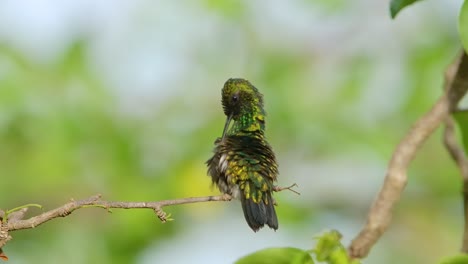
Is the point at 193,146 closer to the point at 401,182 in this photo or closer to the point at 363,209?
the point at 363,209

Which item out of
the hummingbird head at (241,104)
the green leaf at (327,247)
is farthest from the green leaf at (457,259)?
the hummingbird head at (241,104)

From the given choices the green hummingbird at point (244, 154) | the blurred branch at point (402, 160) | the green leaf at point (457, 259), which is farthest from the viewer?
the blurred branch at point (402, 160)

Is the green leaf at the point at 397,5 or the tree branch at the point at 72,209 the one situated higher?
the green leaf at the point at 397,5

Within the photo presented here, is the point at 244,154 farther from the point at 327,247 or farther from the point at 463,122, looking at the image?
the point at 463,122

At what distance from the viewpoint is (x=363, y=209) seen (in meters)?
7.04

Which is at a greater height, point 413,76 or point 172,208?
point 413,76

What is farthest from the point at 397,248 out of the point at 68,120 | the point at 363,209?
the point at 68,120

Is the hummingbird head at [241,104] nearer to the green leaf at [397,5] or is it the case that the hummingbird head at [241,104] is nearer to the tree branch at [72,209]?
the tree branch at [72,209]

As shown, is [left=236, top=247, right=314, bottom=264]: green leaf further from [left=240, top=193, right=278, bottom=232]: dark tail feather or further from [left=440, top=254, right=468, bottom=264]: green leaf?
[left=440, top=254, right=468, bottom=264]: green leaf

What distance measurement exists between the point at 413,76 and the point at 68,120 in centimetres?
256

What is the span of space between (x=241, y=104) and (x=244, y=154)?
0.14 m

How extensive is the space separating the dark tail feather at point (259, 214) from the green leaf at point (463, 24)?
563mm

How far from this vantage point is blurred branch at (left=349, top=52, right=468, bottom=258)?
2.62 m

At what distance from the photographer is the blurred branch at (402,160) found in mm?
2623
